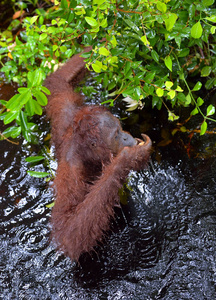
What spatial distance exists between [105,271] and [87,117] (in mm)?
1171

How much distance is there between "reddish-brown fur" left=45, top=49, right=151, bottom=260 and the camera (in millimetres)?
2178

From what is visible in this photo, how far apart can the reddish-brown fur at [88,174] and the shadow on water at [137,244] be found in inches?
6.6

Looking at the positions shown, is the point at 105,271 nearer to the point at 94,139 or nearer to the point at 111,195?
the point at 111,195

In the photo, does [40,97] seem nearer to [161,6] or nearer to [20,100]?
[20,100]

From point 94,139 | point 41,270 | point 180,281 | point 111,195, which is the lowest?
point 180,281

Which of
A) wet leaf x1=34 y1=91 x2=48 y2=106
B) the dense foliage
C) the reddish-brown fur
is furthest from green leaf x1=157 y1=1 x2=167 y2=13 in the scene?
wet leaf x1=34 y1=91 x2=48 y2=106

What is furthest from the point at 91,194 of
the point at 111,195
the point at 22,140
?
the point at 22,140

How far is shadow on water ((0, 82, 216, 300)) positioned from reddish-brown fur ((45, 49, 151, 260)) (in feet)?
0.55

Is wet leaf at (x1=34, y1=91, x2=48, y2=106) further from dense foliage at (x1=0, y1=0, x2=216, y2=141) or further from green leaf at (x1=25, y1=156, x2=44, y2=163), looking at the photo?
green leaf at (x1=25, y1=156, x2=44, y2=163)

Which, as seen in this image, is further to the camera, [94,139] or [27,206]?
[27,206]

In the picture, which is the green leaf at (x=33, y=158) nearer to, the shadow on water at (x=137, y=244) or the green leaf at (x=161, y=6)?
the shadow on water at (x=137, y=244)

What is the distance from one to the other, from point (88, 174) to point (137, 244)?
2.29ft

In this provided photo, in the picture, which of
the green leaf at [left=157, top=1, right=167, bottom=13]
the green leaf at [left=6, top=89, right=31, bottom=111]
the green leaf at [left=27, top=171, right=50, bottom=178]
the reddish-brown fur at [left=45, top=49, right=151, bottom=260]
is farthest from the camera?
the green leaf at [left=27, top=171, right=50, bottom=178]

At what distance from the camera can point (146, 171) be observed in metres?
2.82
